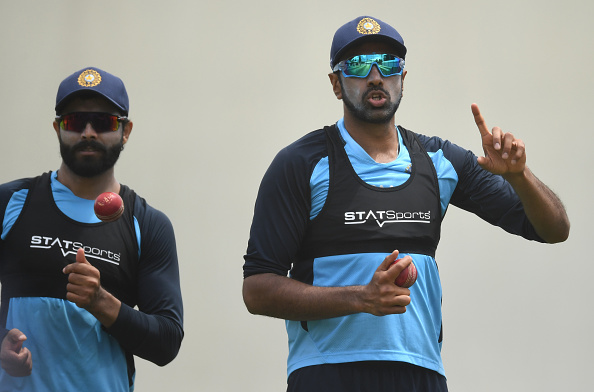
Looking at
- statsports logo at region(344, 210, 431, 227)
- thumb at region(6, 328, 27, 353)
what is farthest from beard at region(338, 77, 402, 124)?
thumb at region(6, 328, 27, 353)

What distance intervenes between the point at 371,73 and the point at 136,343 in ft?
4.03

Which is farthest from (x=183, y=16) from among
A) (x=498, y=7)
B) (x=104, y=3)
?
(x=498, y=7)

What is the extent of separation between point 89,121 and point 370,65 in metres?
1.09

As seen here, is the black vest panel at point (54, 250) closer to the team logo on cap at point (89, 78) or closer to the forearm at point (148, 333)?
the forearm at point (148, 333)

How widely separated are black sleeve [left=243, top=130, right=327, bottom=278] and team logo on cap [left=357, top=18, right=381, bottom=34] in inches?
17.3

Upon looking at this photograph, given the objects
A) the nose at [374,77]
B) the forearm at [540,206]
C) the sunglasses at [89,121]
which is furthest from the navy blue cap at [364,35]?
the sunglasses at [89,121]

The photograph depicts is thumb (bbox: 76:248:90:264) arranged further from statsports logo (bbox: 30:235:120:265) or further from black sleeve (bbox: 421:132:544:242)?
black sleeve (bbox: 421:132:544:242)

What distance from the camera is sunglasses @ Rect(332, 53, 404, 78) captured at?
2.67 meters

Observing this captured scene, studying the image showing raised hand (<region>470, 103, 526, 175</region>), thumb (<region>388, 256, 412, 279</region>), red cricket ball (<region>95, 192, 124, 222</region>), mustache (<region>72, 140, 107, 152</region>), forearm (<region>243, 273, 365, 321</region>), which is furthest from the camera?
mustache (<region>72, 140, 107, 152</region>)

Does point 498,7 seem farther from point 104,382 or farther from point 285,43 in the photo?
point 104,382

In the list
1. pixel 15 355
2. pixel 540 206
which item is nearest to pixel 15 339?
pixel 15 355

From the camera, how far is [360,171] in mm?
2582

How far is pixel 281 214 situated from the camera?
250 centimetres

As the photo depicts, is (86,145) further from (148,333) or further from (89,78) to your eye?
(148,333)
